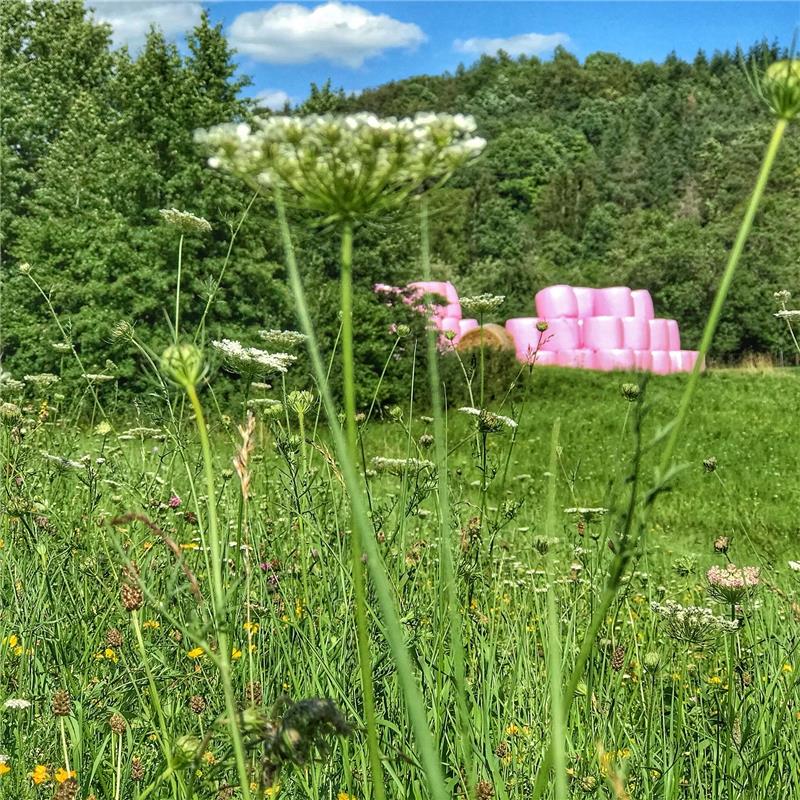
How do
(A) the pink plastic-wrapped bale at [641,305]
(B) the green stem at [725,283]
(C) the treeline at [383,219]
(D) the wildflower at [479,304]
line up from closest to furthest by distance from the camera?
(B) the green stem at [725,283] → (D) the wildflower at [479,304] → (C) the treeline at [383,219] → (A) the pink plastic-wrapped bale at [641,305]

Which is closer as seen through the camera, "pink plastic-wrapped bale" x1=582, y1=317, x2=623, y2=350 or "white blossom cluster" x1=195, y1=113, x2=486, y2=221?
"white blossom cluster" x1=195, y1=113, x2=486, y2=221

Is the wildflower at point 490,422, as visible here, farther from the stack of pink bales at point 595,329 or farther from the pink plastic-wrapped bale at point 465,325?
the stack of pink bales at point 595,329

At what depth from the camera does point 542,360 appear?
24.2 meters

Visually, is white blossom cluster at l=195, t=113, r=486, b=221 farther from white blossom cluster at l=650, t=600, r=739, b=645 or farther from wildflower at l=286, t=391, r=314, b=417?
white blossom cluster at l=650, t=600, r=739, b=645

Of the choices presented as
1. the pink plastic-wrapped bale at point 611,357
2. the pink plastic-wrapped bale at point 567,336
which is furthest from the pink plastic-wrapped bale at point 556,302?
the pink plastic-wrapped bale at point 611,357

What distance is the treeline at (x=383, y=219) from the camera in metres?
14.2

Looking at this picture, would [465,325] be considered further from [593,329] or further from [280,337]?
[280,337]

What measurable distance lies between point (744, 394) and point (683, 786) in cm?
1606

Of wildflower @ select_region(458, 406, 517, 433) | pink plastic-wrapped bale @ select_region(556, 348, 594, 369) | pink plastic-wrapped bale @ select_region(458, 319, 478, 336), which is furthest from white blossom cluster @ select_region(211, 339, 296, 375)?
pink plastic-wrapped bale @ select_region(556, 348, 594, 369)

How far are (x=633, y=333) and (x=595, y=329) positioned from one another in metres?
1.13

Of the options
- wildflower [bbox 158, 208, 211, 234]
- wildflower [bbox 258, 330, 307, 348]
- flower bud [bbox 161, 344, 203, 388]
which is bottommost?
wildflower [bbox 258, 330, 307, 348]

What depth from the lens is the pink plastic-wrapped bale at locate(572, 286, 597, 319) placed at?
25.0m

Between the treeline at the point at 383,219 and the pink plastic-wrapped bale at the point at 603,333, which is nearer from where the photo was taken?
the treeline at the point at 383,219

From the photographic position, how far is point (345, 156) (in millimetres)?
907
